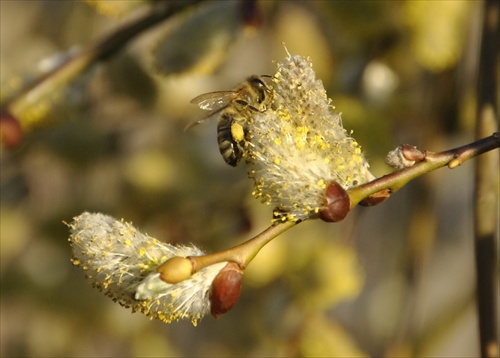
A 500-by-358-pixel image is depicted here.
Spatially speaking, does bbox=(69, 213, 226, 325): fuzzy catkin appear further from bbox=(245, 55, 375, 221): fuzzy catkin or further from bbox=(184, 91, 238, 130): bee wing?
bbox=(184, 91, 238, 130): bee wing

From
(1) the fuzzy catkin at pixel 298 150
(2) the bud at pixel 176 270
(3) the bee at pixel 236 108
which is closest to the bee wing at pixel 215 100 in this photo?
(3) the bee at pixel 236 108

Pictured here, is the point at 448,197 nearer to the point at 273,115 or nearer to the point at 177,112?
the point at 177,112

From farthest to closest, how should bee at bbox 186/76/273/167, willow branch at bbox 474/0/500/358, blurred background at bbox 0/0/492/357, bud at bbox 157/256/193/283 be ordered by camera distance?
1. blurred background at bbox 0/0/492/357
2. willow branch at bbox 474/0/500/358
3. bee at bbox 186/76/273/167
4. bud at bbox 157/256/193/283

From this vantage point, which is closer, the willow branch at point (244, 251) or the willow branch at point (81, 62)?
the willow branch at point (244, 251)

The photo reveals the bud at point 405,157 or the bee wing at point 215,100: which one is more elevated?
the bee wing at point 215,100

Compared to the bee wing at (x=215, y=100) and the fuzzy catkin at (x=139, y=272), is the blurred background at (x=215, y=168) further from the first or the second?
the fuzzy catkin at (x=139, y=272)

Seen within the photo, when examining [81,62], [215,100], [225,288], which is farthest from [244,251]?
[81,62]

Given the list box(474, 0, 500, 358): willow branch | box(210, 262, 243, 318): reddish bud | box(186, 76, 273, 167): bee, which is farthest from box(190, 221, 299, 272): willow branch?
box(474, 0, 500, 358): willow branch

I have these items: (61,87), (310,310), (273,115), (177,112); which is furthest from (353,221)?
(273,115)
